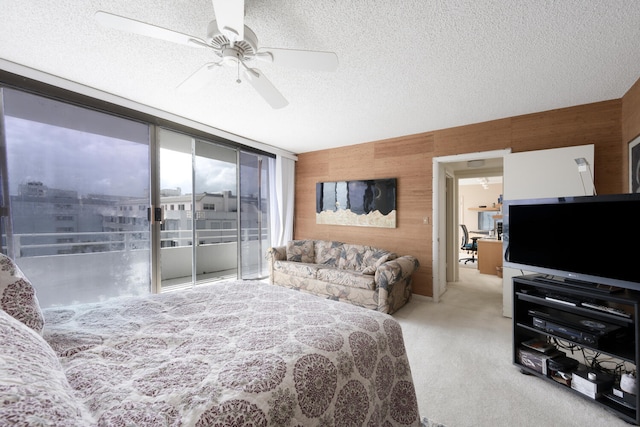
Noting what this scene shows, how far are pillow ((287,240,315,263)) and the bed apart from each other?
8.88ft

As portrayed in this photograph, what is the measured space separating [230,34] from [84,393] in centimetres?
170

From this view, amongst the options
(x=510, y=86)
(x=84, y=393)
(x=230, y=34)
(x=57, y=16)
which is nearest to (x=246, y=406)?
(x=84, y=393)

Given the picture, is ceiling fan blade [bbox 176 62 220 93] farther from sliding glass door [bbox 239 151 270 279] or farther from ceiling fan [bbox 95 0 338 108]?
sliding glass door [bbox 239 151 270 279]

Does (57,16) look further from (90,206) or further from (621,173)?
(621,173)

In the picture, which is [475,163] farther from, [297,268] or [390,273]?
[297,268]

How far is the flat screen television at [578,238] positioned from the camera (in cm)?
170

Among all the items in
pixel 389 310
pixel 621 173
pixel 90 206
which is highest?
pixel 621 173

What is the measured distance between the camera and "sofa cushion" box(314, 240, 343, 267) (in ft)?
14.3

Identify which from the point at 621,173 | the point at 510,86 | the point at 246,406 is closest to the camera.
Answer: the point at 246,406

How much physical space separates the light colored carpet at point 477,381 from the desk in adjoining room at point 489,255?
2.28 meters

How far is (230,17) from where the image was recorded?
129cm

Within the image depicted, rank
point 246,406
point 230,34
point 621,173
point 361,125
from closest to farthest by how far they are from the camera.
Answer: point 246,406, point 230,34, point 621,173, point 361,125

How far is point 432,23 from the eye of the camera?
5.52 feet

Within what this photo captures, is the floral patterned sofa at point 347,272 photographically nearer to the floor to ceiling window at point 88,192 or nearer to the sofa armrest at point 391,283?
the sofa armrest at point 391,283
